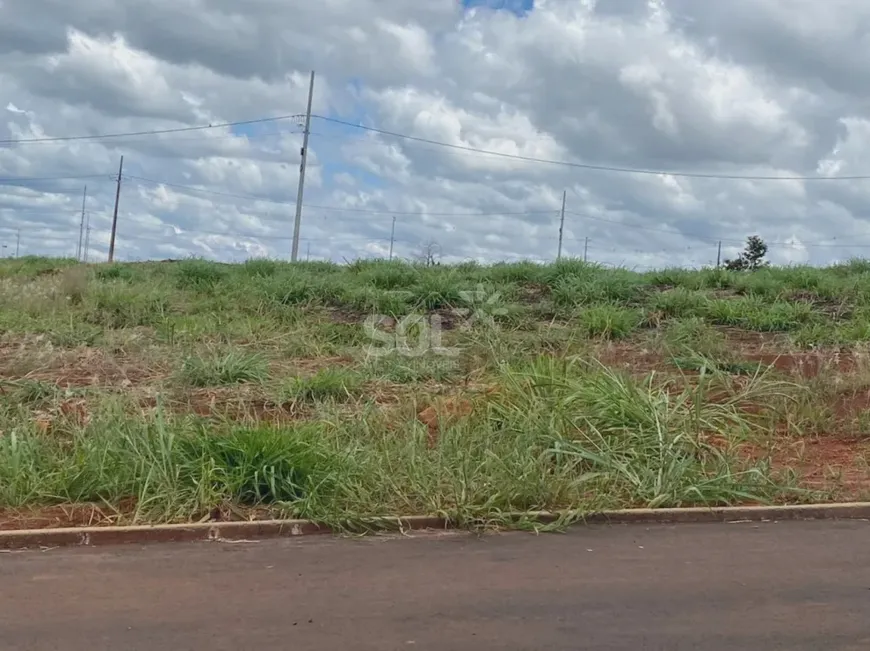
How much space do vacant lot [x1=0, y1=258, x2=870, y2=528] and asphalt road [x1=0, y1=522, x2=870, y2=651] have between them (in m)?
0.54

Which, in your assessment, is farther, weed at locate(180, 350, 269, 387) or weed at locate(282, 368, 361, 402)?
weed at locate(180, 350, 269, 387)

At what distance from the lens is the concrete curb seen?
5.18m

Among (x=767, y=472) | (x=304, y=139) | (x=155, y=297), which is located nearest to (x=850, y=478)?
(x=767, y=472)

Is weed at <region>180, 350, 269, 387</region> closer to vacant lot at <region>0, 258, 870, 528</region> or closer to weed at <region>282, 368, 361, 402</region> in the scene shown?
vacant lot at <region>0, 258, 870, 528</region>

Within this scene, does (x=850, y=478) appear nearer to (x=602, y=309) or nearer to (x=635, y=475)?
(x=635, y=475)

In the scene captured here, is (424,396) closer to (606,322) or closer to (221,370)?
(221,370)

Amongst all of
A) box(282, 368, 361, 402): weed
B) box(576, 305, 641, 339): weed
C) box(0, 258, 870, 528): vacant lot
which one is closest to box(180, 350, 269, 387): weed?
box(0, 258, 870, 528): vacant lot

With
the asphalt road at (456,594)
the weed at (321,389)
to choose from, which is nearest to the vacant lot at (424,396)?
the weed at (321,389)

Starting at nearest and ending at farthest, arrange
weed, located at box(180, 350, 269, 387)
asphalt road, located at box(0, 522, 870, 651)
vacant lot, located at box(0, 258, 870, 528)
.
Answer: asphalt road, located at box(0, 522, 870, 651), vacant lot, located at box(0, 258, 870, 528), weed, located at box(180, 350, 269, 387)

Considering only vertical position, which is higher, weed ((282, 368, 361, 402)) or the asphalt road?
weed ((282, 368, 361, 402))

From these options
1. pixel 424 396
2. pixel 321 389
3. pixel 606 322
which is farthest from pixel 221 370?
pixel 606 322

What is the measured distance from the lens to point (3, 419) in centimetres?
720

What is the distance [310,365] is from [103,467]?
191 inches

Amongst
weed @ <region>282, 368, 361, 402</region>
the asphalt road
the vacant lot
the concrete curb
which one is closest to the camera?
the asphalt road
